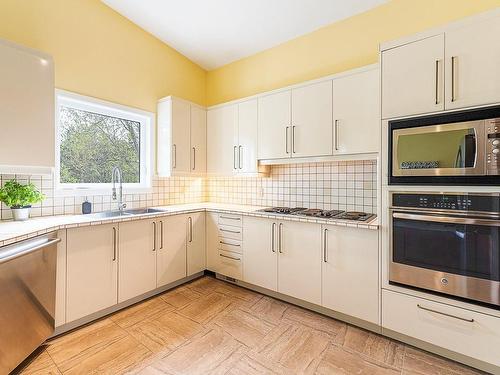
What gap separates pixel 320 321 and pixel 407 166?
4.73 ft

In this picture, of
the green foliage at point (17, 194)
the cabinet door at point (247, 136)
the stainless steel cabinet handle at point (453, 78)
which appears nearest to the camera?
the stainless steel cabinet handle at point (453, 78)

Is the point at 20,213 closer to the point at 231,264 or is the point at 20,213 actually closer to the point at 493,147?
the point at 231,264

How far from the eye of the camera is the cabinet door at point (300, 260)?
2225 mm

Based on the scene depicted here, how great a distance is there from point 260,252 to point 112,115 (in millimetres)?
2216

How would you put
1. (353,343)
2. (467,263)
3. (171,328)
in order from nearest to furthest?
(467,263), (353,343), (171,328)

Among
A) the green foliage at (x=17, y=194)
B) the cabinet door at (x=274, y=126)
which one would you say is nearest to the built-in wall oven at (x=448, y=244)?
the cabinet door at (x=274, y=126)

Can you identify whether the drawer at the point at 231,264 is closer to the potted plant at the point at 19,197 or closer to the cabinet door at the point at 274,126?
the cabinet door at the point at 274,126

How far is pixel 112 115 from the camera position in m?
2.83

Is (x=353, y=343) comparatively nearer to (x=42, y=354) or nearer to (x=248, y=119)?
(x=42, y=354)

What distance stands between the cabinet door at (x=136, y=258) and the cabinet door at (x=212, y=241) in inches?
27.1

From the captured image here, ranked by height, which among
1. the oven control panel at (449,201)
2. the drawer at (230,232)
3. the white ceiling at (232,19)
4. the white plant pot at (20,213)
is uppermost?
the white ceiling at (232,19)

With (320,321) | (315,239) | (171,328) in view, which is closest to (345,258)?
(315,239)

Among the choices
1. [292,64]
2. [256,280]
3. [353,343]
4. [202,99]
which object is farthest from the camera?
[202,99]

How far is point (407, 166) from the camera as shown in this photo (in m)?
1.79
